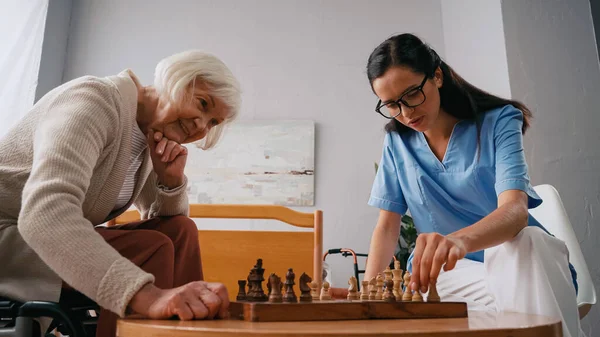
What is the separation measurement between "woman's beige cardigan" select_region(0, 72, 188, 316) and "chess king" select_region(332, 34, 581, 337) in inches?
22.2

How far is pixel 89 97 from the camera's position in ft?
3.13

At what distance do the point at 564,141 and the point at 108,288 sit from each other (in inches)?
85.2

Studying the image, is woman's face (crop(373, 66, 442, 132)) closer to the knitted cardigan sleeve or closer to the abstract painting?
the knitted cardigan sleeve

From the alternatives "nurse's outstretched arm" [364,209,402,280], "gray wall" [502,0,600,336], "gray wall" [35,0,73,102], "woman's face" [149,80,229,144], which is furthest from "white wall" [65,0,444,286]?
"woman's face" [149,80,229,144]

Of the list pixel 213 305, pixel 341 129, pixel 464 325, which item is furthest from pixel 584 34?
pixel 213 305

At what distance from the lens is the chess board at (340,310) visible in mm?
729

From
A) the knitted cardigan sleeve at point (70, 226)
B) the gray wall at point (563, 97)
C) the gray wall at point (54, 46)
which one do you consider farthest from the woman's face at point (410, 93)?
the gray wall at point (54, 46)

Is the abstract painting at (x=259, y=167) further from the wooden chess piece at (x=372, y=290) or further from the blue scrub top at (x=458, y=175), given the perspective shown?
the wooden chess piece at (x=372, y=290)

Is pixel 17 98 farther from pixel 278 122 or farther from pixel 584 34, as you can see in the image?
pixel 584 34

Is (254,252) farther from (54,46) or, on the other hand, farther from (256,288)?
(54,46)

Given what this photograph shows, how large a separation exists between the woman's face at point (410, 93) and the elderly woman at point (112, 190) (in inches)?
15.5

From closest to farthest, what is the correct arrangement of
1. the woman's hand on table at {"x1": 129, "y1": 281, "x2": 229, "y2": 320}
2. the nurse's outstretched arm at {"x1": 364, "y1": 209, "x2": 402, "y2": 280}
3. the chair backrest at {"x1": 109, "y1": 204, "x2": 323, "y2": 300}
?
the woman's hand on table at {"x1": 129, "y1": 281, "x2": 229, "y2": 320} < the nurse's outstretched arm at {"x1": 364, "y1": 209, "x2": 402, "y2": 280} < the chair backrest at {"x1": 109, "y1": 204, "x2": 323, "y2": 300}

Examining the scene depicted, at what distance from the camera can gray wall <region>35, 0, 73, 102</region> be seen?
3.29 metres

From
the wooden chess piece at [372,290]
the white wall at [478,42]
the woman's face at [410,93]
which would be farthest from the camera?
the white wall at [478,42]
